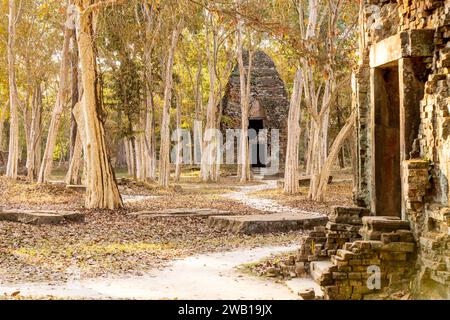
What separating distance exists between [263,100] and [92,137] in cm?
2491

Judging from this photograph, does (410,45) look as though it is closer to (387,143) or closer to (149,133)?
(387,143)

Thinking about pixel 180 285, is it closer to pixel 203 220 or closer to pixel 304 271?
pixel 304 271

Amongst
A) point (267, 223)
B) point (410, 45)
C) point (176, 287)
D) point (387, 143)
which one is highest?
point (410, 45)

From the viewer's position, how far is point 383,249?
8.47 metres

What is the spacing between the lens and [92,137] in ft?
61.4

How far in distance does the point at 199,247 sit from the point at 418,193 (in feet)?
18.8

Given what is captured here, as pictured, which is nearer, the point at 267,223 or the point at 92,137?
the point at 267,223

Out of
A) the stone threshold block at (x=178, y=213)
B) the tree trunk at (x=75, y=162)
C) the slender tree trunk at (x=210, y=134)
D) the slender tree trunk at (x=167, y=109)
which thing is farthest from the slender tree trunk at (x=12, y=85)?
the stone threshold block at (x=178, y=213)

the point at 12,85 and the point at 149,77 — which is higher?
the point at 149,77

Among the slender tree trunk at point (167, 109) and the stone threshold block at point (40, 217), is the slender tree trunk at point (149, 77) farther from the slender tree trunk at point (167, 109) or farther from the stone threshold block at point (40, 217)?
the stone threshold block at point (40, 217)

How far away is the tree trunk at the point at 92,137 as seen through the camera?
18.7 metres

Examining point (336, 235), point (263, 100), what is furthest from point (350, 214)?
point (263, 100)

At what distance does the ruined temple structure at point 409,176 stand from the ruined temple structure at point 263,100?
31.5m
